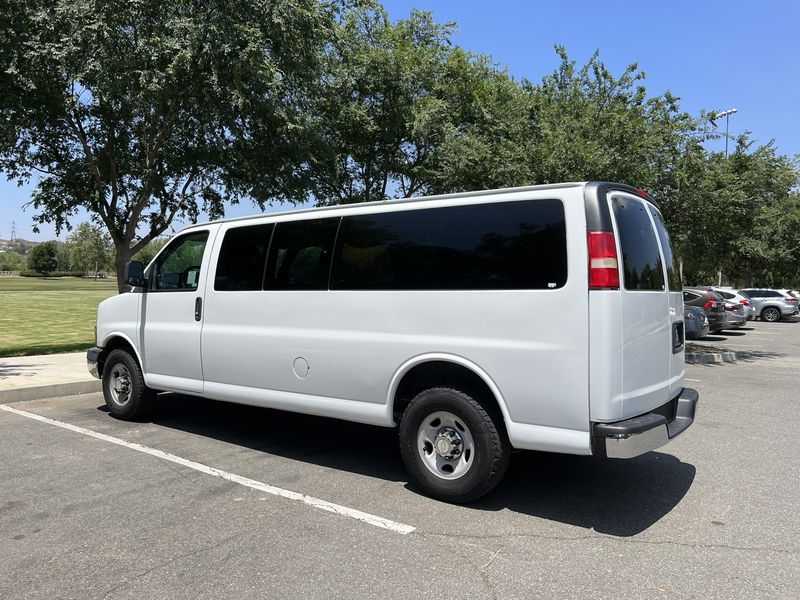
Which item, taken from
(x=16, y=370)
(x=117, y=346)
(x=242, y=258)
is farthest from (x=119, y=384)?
(x=16, y=370)

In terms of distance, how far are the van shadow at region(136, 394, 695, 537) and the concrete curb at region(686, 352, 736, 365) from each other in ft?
29.0

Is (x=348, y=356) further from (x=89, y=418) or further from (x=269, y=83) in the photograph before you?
(x=269, y=83)

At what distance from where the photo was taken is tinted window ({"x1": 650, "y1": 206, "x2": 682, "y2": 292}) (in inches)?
189

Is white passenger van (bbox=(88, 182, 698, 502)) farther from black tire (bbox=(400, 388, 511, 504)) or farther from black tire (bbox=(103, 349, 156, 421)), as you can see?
black tire (bbox=(103, 349, 156, 421))

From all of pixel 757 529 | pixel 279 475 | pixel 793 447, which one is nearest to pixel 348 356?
pixel 279 475

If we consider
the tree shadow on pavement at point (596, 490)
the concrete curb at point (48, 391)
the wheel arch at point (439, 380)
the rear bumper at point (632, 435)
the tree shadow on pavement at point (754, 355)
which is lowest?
the tree shadow on pavement at point (754, 355)

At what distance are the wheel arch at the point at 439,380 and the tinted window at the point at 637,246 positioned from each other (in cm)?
116

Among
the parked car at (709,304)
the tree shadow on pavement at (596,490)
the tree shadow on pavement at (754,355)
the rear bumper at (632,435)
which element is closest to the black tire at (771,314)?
the parked car at (709,304)

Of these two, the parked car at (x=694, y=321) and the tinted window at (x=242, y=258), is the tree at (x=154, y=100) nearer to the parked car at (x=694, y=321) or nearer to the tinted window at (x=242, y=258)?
the tinted window at (x=242, y=258)

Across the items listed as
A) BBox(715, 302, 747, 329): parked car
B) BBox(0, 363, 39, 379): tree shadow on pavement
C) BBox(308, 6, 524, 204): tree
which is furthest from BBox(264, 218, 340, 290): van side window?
BBox(715, 302, 747, 329): parked car

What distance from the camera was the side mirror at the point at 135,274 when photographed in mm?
6523

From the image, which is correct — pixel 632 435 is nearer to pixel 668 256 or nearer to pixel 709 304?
pixel 668 256

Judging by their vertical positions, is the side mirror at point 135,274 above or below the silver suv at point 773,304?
above

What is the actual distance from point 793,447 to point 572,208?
4.15m
